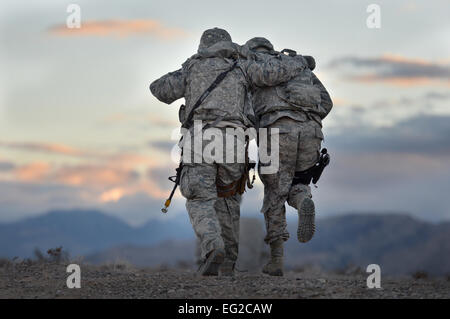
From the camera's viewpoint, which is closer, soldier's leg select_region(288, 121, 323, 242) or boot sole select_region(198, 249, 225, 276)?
boot sole select_region(198, 249, 225, 276)

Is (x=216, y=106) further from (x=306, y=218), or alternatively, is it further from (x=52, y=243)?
(x=52, y=243)

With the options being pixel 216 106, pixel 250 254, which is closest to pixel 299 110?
pixel 216 106

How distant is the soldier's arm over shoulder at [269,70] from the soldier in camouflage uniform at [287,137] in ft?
0.52

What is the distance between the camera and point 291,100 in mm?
10773

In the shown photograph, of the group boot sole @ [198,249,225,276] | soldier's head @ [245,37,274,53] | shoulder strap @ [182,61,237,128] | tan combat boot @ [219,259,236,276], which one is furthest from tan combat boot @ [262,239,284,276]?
soldier's head @ [245,37,274,53]

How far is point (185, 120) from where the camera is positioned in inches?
415

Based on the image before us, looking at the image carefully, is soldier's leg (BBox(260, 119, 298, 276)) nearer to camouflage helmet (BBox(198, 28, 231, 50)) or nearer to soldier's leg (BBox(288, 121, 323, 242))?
soldier's leg (BBox(288, 121, 323, 242))

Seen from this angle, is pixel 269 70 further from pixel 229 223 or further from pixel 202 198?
pixel 229 223

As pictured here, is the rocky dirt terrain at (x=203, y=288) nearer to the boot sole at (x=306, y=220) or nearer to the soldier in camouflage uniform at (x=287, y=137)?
the boot sole at (x=306, y=220)

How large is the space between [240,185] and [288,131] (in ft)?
3.32

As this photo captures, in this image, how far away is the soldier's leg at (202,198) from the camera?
9883 millimetres

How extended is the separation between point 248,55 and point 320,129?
1.51m

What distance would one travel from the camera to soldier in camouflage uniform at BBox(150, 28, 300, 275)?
10148mm

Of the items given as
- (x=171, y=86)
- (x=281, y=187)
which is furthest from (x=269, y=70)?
(x=281, y=187)
